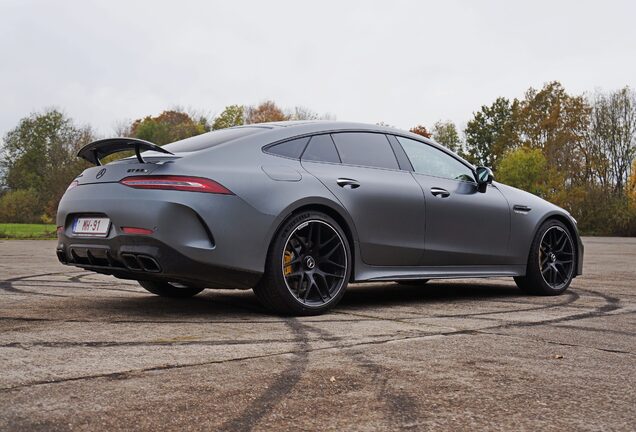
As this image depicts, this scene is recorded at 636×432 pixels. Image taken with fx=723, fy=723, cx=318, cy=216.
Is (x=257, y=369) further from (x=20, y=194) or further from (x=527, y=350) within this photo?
(x=20, y=194)

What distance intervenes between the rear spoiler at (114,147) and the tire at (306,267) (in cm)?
103

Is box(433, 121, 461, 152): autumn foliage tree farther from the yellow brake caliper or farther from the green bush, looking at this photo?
the yellow brake caliper

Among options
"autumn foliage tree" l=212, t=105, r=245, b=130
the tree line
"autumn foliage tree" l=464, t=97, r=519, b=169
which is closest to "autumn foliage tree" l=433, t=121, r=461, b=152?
"autumn foliage tree" l=464, t=97, r=519, b=169

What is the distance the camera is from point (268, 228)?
15.8 ft

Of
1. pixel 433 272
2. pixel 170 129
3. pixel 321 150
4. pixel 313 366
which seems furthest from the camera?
pixel 170 129

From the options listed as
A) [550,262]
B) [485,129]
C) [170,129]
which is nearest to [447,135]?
[485,129]

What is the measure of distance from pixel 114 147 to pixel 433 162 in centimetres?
270

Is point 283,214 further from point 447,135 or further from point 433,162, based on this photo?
point 447,135

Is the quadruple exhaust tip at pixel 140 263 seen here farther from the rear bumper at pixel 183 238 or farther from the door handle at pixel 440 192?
the door handle at pixel 440 192

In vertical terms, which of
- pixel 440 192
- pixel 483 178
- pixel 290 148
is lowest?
pixel 440 192

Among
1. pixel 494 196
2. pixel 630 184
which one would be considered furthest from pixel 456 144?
pixel 494 196

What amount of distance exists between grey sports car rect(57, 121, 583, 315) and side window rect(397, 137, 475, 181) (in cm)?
1

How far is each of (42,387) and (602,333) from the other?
3.25m

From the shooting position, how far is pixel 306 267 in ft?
16.7
